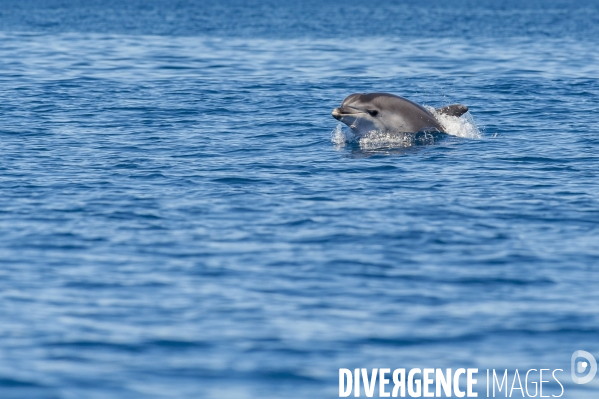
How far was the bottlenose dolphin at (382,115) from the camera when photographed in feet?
74.9

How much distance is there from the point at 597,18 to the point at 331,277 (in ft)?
218

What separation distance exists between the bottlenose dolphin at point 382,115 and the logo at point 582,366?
12.3 m

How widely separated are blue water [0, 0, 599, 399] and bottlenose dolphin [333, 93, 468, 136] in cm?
61

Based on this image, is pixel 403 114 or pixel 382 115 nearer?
pixel 382 115

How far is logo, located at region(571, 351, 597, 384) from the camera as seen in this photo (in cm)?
1052

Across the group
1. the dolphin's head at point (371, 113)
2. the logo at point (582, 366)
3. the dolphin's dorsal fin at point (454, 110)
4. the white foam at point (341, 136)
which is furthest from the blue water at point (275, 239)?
the dolphin's dorsal fin at point (454, 110)

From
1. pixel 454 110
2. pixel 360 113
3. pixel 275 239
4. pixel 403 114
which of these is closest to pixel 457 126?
pixel 454 110

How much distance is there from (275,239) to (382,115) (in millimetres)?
8673

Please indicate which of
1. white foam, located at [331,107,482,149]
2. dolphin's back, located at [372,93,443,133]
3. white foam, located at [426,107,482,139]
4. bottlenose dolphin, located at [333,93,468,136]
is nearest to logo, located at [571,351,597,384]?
white foam, located at [331,107,482,149]

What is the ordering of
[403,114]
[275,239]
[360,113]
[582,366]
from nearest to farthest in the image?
1. [582,366]
2. [275,239]
3. [360,113]
4. [403,114]

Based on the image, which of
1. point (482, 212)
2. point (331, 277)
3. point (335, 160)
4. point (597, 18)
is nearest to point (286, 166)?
point (335, 160)

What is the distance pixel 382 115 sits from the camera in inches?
906

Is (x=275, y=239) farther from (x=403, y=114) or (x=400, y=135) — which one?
(x=403, y=114)

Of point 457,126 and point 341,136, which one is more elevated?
point 457,126
